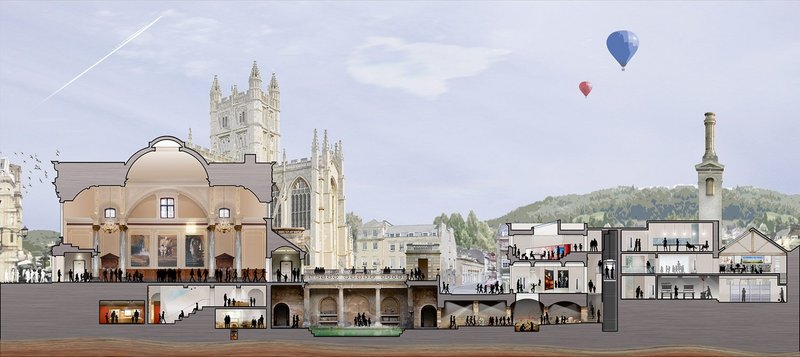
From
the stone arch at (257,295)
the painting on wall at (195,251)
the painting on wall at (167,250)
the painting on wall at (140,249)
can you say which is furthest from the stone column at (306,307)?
the painting on wall at (140,249)

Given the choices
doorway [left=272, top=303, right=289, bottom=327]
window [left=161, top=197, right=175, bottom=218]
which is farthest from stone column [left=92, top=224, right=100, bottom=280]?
doorway [left=272, top=303, right=289, bottom=327]

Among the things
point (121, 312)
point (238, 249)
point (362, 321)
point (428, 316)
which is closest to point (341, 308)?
point (362, 321)

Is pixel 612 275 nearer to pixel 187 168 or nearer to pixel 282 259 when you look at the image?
pixel 282 259

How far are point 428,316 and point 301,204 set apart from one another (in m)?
40.0

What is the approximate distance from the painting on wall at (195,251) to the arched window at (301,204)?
35.6 metres

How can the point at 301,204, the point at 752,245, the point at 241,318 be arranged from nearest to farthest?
the point at 241,318 < the point at 752,245 < the point at 301,204

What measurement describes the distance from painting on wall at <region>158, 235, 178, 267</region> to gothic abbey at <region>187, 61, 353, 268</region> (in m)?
24.4

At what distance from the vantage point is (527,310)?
43469 mm

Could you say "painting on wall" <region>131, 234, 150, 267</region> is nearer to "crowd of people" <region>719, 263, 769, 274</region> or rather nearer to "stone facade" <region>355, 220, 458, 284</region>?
"crowd of people" <region>719, 263, 769, 274</region>

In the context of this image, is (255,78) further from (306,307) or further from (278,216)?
(306,307)

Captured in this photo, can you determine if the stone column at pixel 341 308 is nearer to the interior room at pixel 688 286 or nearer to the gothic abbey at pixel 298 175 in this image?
the interior room at pixel 688 286

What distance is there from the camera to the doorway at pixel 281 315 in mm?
46156

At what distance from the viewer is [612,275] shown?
136ft

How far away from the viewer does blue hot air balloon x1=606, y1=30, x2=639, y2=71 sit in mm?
51844
